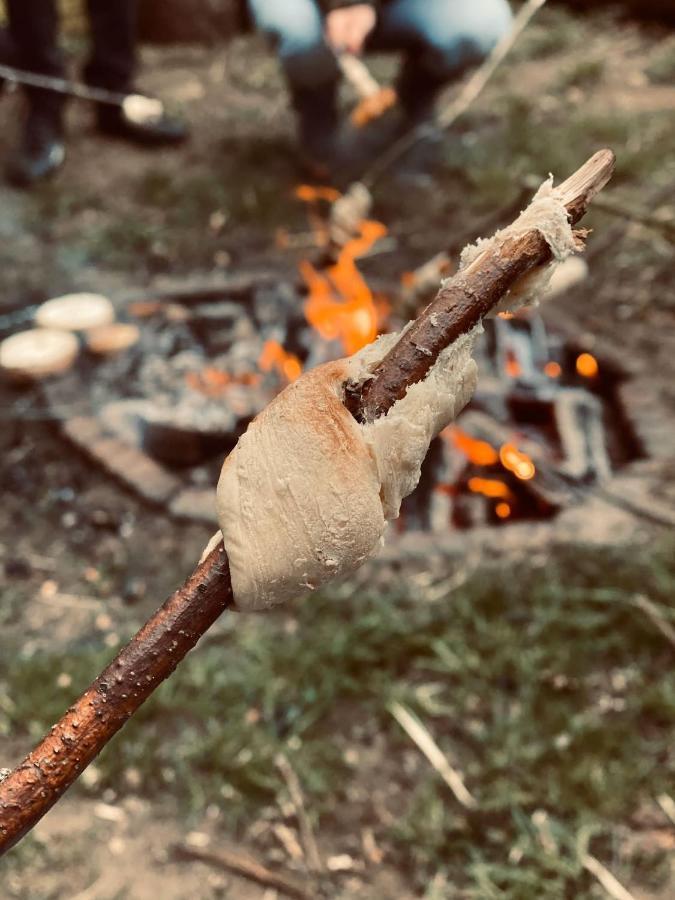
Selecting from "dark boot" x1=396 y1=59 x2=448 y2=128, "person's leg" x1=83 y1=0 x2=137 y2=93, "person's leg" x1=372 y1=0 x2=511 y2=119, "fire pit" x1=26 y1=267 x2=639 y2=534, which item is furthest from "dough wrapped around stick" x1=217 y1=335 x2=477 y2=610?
"person's leg" x1=83 y1=0 x2=137 y2=93

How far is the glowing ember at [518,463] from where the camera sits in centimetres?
325

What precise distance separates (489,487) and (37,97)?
4178 mm

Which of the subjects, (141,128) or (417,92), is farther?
(141,128)

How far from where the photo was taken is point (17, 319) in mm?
4246

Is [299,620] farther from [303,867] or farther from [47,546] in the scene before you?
[47,546]

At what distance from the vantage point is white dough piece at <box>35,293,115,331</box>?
13.1 feet

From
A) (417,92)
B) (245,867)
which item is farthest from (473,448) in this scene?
(417,92)

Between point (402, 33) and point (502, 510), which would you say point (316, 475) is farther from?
point (402, 33)

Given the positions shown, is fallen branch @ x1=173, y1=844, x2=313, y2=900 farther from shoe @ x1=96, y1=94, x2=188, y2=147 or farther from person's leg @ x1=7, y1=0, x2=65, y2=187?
shoe @ x1=96, y1=94, x2=188, y2=147

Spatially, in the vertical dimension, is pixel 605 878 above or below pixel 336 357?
below

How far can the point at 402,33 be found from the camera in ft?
17.6

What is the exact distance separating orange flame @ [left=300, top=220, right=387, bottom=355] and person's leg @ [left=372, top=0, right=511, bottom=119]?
137 cm

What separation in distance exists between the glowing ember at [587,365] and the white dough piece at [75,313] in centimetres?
215

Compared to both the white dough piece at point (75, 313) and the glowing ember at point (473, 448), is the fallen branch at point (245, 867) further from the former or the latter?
the white dough piece at point (75, 313)
